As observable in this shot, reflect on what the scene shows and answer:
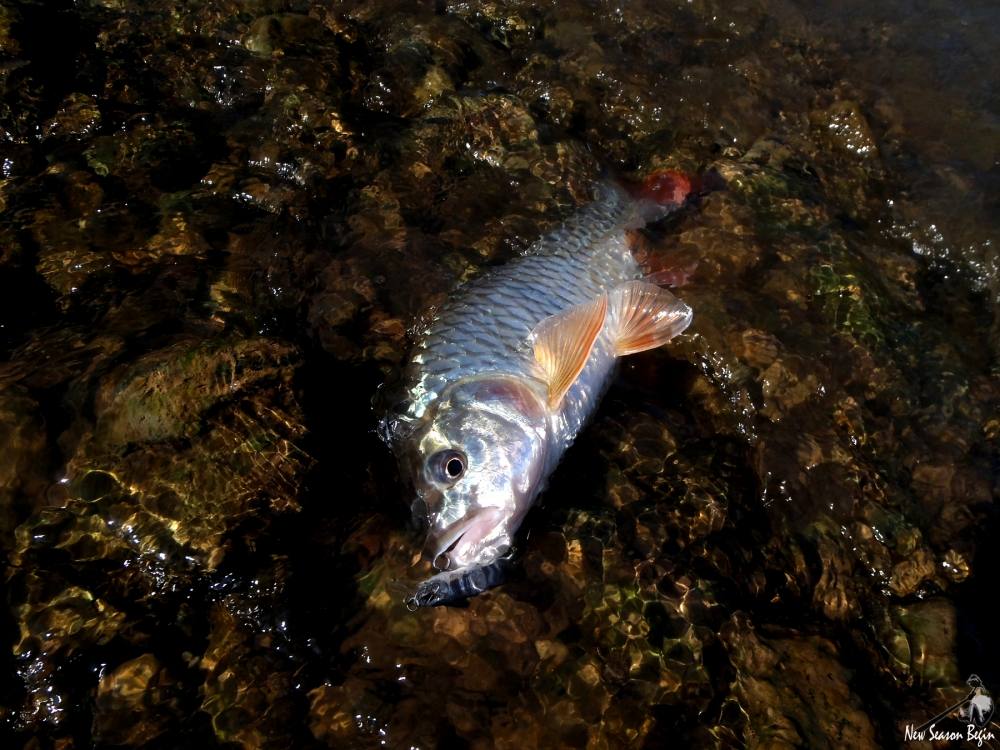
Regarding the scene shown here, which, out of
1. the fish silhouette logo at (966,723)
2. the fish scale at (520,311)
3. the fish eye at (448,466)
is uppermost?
the fish scale at (520,311)

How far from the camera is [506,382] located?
3236 millimetres

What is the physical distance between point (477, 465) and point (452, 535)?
0.35 m

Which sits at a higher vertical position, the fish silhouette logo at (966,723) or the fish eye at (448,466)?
the fish eye at (448,466)

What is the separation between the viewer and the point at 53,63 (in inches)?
198

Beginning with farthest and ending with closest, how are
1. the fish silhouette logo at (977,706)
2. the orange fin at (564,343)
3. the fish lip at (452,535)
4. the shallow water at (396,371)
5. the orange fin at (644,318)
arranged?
1. the orange fin at (644,318)
2. the orange fin at (564,343)
3. the fish silhouette logo at (977,706)
4. the fish lip at (452,535)
5. the shallow water at (396,371)

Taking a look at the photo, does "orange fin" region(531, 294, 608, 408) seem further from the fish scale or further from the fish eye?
the fish eye

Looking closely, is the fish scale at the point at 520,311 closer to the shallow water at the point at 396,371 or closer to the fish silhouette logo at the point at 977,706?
the shallow water at the point at 396,371

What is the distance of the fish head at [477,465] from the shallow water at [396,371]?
249 mm

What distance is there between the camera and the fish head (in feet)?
9.34

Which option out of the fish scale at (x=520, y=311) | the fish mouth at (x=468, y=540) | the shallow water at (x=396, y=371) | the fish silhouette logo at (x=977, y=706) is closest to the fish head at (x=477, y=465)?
the fish mouth at (x=468, y=540)

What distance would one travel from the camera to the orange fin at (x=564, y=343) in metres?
3.30

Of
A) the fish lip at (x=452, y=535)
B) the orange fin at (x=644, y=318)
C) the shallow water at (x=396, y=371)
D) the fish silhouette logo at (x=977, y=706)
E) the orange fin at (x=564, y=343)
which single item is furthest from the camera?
the orange fin at (x=644, y=318)

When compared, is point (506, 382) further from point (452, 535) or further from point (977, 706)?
point (977, 706)

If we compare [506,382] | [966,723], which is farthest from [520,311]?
[966,723]
